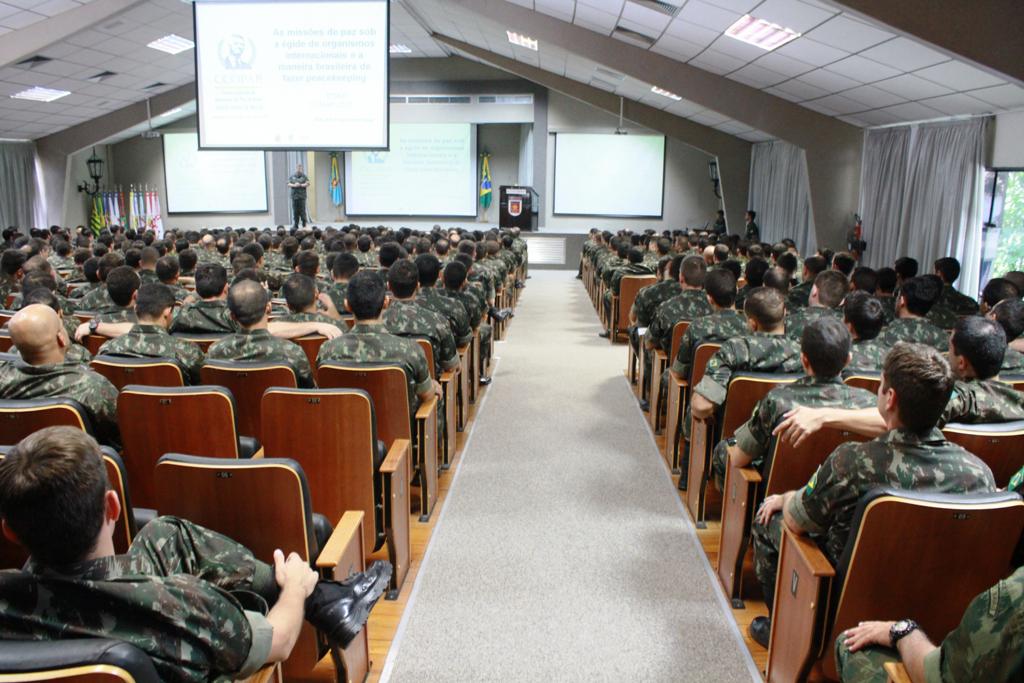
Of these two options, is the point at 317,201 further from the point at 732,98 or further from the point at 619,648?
the point at 619,648

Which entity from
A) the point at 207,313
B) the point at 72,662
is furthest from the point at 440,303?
the point at 72,662

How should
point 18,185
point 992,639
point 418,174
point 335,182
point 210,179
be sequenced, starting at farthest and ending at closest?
point 210,179, point 335,182, point 418,174, point 18,185, point 992,639

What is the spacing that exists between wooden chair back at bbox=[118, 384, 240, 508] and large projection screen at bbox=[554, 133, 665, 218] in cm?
1659

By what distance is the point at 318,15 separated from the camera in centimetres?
914

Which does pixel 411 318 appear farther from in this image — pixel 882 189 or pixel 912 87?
pixel 882 189

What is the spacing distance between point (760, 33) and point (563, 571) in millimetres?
6548

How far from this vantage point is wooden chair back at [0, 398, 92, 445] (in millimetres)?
2262

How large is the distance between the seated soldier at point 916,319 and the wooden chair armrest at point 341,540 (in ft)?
9.88

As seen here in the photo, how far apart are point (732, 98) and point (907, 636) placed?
10.2 metres

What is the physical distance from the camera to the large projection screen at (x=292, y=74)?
30.1 ft

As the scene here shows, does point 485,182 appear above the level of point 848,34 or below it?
below

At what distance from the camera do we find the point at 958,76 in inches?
262

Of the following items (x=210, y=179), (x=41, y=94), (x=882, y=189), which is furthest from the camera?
(x=210, y=179)

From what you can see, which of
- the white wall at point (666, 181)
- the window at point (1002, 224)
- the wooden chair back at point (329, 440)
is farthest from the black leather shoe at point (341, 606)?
the white wall at point (666, 181)
